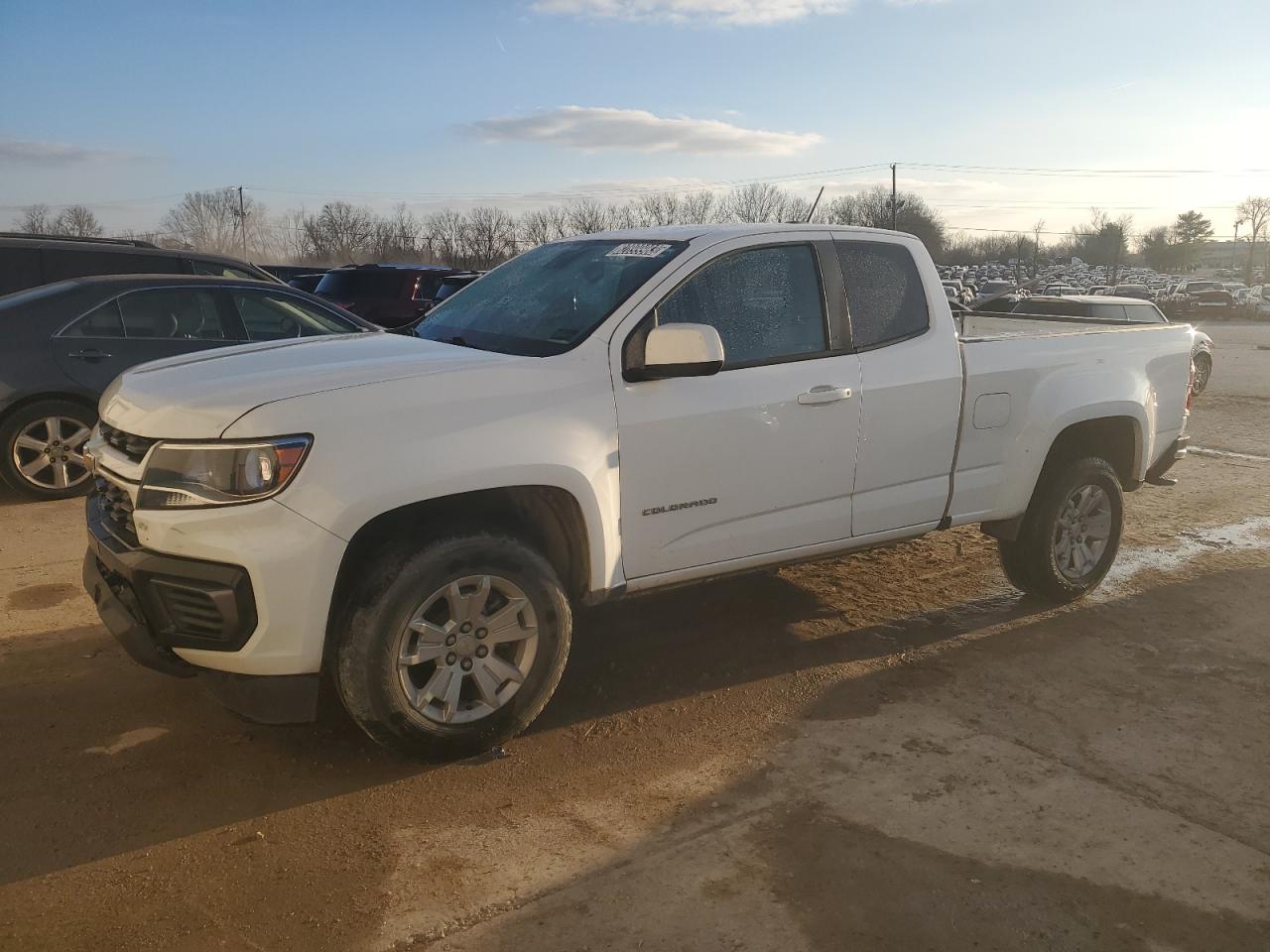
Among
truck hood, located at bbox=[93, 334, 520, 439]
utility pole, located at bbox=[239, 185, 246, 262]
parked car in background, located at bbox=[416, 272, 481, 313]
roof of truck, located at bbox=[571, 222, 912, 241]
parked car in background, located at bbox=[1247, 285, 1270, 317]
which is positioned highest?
utility pole, located at bbox=[239, 185, 246, 262]

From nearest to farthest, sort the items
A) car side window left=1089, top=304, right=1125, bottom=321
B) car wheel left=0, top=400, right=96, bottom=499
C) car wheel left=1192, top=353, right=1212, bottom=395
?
1. car wheel left=0, top=400, right=96, bottom=499
2. car side window left=1089, top=304, right=1125, bottom=321
3. car wheel left=1192, top=353, right=1212, bottom=395

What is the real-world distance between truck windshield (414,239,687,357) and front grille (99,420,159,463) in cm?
134

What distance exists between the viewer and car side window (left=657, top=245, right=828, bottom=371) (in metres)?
4.20

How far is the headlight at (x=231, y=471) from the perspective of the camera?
10.6 ft

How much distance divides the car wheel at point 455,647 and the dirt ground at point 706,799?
0.23 metres

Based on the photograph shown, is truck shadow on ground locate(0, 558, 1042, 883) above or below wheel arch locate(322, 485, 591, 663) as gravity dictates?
below

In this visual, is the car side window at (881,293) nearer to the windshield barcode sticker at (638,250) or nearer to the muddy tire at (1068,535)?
the windshield barcode sticker at (638,250)

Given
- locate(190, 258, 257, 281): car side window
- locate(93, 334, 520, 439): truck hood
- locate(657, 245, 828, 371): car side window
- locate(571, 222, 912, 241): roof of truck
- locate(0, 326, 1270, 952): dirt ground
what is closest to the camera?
locate(0, 326, 1270, 952): dirt ground

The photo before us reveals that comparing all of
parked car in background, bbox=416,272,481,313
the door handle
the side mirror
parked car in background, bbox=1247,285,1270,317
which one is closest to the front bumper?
the side mirror

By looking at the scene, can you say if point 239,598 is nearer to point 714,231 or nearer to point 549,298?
point 549,298

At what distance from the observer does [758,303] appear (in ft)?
14.4

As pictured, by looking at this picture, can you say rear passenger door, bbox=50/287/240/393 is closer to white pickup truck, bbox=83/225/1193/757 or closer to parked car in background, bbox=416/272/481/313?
white pickup truck, bbox=83/225/1193/757

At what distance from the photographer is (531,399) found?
370 cm

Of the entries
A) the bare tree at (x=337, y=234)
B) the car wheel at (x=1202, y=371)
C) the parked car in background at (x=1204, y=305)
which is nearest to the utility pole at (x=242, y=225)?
the bare tree at (x=337, y=234)
